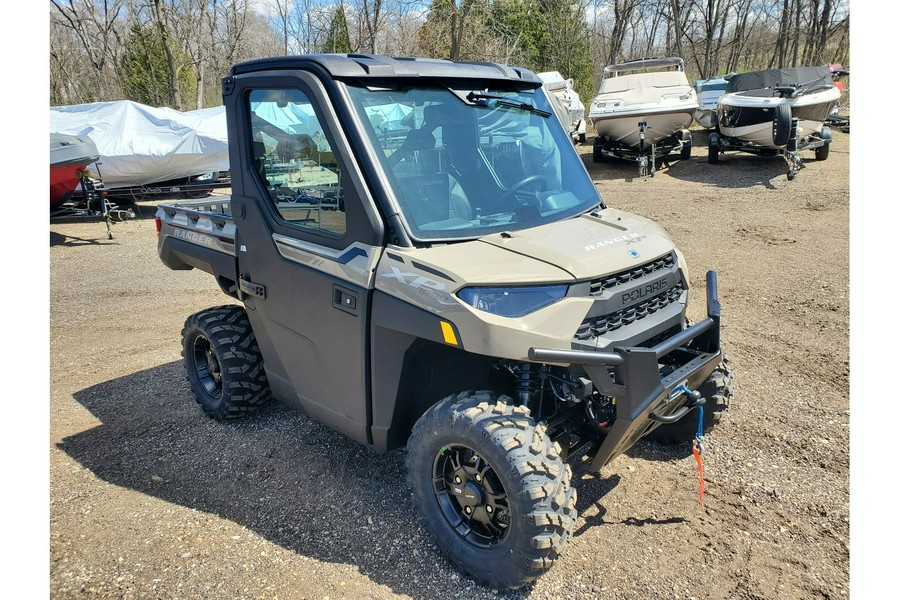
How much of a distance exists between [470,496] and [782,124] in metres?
12.2

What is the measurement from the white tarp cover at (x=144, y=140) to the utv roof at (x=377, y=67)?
390 inches

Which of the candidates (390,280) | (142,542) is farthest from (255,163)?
(142,542)

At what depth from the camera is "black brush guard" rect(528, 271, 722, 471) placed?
2502 mm

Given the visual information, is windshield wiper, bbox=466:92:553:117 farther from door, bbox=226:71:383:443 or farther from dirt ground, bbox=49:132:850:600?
→ dirt ground, bbox=49:132:850:600

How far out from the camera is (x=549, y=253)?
2711 millimetres

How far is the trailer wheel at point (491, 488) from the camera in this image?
2514 millimetres

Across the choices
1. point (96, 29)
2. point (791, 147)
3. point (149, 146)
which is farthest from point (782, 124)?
point (96, 29)

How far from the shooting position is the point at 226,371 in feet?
13.3

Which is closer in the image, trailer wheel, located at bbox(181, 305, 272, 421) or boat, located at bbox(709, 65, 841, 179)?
trailer wheel, located at bbox(181, 305, 272, 421)

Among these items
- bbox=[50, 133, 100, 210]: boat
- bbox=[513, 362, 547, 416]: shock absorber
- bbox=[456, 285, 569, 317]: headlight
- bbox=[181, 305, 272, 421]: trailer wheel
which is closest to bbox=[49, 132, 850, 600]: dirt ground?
bbox=[181, 305, 272, 421]: trailer wheel

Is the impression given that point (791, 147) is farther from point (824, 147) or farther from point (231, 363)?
point (231, 363)

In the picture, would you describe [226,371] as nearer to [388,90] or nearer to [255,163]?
[255,163]

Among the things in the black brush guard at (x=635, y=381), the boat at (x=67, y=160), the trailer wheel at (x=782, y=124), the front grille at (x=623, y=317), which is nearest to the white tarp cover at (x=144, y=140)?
the boat at (x=67, y=160)

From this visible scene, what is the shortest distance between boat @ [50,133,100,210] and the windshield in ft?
31.0
